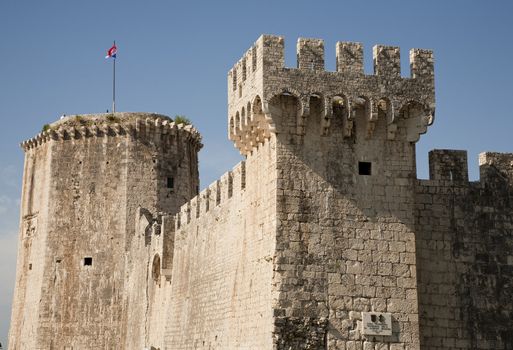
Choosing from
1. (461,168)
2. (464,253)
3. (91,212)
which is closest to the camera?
(464,253)

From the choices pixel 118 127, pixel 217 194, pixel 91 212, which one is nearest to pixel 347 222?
pixel 217 194

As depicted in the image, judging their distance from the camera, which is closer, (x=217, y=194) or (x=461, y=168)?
(x=461, y=168)

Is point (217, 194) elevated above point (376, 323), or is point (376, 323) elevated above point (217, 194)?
point (217, 194)

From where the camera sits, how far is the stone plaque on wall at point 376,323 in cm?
1582

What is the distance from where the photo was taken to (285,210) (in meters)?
16.1

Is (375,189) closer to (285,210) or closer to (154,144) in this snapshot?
(285,210)

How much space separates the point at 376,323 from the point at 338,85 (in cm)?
406

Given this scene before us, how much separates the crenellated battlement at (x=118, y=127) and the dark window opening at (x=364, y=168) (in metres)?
17.5

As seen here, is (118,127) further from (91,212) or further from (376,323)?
(376,323)

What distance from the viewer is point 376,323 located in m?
15.9

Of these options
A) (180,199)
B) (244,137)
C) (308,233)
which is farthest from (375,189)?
(180,199)

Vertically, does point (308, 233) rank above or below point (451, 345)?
above

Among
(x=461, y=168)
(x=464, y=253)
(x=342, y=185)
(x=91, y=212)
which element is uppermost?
(x=91, y=212)

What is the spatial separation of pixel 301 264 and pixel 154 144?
713 inches
